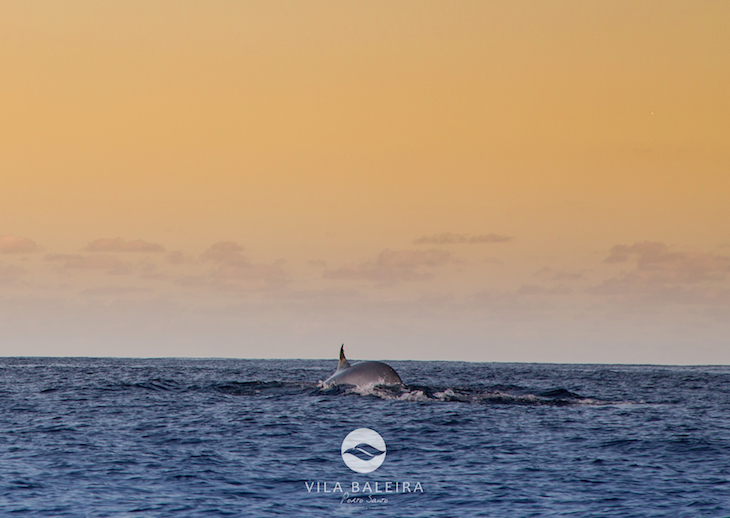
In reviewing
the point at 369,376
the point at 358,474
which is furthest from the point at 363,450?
the point at 369,376

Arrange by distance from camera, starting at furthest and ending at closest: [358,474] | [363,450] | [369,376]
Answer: [369,376] < [363,450] < [358,474]

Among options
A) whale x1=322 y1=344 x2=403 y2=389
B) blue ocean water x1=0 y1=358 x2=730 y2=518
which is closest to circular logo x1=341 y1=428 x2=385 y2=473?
blue ocean water x1=0 y1=358 x2=730 y2=518

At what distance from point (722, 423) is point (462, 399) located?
44.4 ft

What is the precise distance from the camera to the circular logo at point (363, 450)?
24016 mm

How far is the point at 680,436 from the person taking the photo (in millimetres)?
30203

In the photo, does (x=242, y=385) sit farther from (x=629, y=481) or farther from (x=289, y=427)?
(x=629, y=481)

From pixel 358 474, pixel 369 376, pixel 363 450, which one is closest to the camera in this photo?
pixel 358 474

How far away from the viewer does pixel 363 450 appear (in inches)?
1036

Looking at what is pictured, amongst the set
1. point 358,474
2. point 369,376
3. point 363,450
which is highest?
point 369,376

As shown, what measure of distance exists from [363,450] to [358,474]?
362 cm

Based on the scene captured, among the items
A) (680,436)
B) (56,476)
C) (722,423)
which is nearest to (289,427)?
(56,476)

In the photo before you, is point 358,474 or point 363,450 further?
point 363,450

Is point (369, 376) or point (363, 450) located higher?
point (369, 376)

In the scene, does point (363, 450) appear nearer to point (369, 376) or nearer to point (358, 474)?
point (358, 474)
